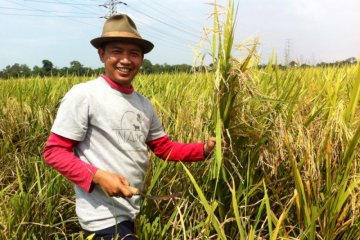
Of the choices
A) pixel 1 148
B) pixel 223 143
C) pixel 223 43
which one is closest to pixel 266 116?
pixel 223 143

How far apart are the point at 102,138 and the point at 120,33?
39 centimetres

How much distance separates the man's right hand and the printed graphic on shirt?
0.19m

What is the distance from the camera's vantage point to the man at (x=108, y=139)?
1301 millimetres

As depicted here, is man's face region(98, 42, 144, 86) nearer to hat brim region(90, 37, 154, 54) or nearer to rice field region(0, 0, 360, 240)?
hat brim region(90, 37, 154, 54)

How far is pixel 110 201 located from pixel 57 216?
1.75 feet

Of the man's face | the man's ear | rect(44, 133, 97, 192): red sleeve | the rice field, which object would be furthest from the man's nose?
rect(44, 133, 97, 192): red sleeve

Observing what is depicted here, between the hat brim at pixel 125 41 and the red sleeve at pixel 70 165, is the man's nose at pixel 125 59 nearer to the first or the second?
the hat brim at pixel 125 41

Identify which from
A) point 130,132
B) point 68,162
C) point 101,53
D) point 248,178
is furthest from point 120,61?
point 248,178

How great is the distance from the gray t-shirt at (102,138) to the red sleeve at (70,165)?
47mm

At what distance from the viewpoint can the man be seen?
4.27ft

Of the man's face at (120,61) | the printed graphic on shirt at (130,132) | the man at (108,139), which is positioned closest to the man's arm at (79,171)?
the man at (108,139)

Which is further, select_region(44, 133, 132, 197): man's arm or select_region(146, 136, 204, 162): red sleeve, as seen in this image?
select_region(146, 136, 204, 162): red sleeve

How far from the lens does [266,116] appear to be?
1525 millimetres

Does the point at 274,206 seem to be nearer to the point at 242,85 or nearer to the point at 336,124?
the point at 336,124
